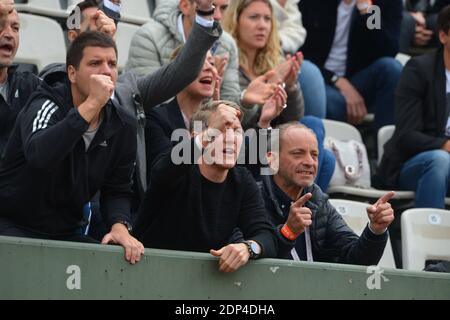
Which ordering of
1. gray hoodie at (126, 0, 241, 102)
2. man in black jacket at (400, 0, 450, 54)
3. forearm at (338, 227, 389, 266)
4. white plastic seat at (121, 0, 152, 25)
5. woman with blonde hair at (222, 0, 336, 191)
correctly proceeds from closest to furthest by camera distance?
forearm at (338, 227, 389, 266) < gray hoodie at (126, 0, 241, 102) < woman with blonde hair at (222, 0, 336, 191) < white plastic seat at (121, 0, 152, 25) < man in black jacket at (400, 0, 450, 54)

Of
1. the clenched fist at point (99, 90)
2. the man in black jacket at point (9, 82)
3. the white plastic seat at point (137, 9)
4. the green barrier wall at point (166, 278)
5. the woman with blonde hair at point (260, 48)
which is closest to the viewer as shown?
the green barrier wall at point (166, 278)

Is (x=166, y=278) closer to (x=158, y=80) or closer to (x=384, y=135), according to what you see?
(x=158, y=80)

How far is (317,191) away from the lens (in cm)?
611

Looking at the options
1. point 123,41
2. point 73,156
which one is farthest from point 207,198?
point 123,41

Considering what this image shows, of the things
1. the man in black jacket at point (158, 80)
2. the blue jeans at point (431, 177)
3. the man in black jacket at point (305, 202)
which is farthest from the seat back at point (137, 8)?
the man in black jacket at point (305, 202)

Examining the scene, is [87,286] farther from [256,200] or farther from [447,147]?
[447,147]

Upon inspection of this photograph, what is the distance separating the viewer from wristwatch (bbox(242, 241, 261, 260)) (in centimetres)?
519

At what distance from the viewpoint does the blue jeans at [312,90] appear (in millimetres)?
8062

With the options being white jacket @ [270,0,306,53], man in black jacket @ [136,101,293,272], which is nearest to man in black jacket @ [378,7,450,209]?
white jacket @ [270,0,306,53]

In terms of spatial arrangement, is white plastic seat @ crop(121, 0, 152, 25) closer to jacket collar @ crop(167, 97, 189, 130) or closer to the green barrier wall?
jacket collar @ crop(167, 97, 189, 130)

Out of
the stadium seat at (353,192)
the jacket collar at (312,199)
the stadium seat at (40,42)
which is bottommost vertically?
the jacket collar at (312,199)

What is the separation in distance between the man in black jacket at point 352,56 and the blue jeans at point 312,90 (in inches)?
25.6

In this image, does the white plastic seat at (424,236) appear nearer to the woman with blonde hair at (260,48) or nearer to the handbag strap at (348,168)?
the woman with blonde hair at (260,48)

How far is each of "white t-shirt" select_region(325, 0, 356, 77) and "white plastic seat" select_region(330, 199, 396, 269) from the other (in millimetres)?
2142
